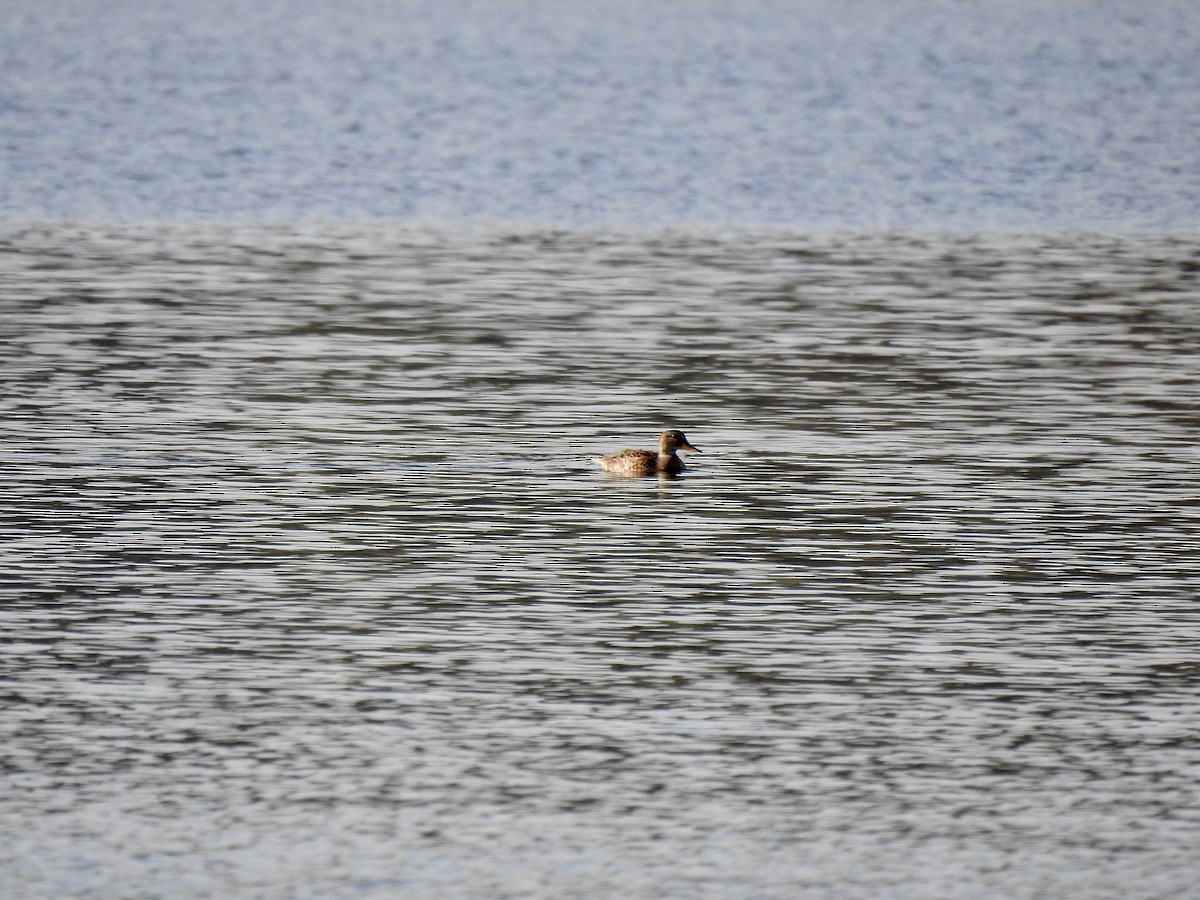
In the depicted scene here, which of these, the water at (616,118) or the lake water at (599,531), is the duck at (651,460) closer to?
the lake water at (599,531)

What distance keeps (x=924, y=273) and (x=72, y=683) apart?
18.6 m

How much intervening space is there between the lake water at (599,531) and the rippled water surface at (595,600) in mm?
41

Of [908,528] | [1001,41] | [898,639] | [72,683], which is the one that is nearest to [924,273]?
[908,528]

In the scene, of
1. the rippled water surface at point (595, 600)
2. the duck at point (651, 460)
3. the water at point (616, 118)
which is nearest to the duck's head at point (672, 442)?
the duck at point (651, 460)

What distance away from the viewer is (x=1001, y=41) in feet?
207

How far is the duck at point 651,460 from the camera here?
714 inches

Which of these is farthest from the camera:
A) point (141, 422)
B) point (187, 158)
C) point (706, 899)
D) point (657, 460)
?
point (187, 158)

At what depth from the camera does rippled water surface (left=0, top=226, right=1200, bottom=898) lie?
34.9 ft

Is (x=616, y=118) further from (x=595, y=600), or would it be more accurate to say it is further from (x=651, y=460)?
(x=595, y=600)

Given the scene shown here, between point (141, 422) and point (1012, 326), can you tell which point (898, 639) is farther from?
point (1012, 326)

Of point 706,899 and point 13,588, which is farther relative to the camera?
point 13,588

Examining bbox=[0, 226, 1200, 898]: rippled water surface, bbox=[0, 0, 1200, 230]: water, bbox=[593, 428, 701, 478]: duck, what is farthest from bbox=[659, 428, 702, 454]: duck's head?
bbox=[0, 0, 1200, 230]: water

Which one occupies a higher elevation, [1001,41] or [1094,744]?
[1001,41]

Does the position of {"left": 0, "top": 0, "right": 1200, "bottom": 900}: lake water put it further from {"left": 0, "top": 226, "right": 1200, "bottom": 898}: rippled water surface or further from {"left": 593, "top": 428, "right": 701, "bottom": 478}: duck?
{"left": 593, "top": 428, "right": 701, "bottom": 478}: duck
